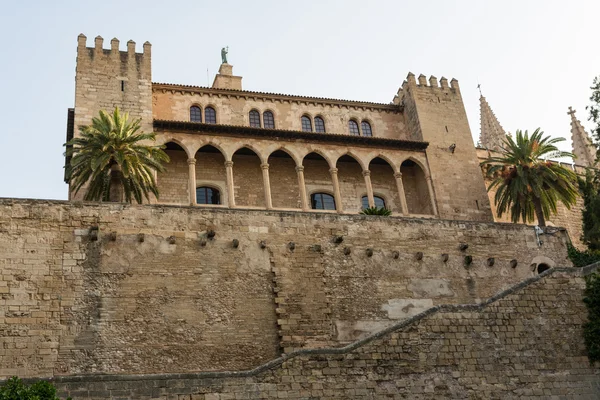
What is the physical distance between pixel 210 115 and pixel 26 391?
23.1m

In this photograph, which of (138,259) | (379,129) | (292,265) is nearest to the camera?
(138,259)

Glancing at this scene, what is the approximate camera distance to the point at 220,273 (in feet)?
73.3

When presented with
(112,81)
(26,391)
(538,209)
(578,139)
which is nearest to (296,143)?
(112,81)

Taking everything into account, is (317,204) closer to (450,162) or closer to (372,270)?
(450,162)

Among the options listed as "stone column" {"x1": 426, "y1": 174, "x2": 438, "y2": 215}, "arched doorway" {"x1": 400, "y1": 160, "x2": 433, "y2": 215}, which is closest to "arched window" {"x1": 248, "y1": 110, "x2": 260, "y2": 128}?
"arched doorway" {"x1": 400, "y1": 160, "x2": 433, "y2": 215}

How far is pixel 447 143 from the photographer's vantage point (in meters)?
36.7

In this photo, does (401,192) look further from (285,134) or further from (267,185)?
(267,185)

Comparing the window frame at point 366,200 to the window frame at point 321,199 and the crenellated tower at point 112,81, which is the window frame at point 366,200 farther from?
the crenellated tower at point 112,81

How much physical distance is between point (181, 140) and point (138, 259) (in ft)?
36.7

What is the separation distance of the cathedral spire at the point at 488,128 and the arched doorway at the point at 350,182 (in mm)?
32281

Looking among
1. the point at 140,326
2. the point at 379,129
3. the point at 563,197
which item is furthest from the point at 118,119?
the point at 563,197

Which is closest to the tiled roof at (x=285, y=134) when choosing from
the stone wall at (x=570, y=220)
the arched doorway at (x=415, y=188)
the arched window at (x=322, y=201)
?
the arched doorway at (x=415, y=188)

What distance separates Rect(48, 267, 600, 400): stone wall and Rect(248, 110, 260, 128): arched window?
19042 mm

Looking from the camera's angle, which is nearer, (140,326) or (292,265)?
(140,326)
